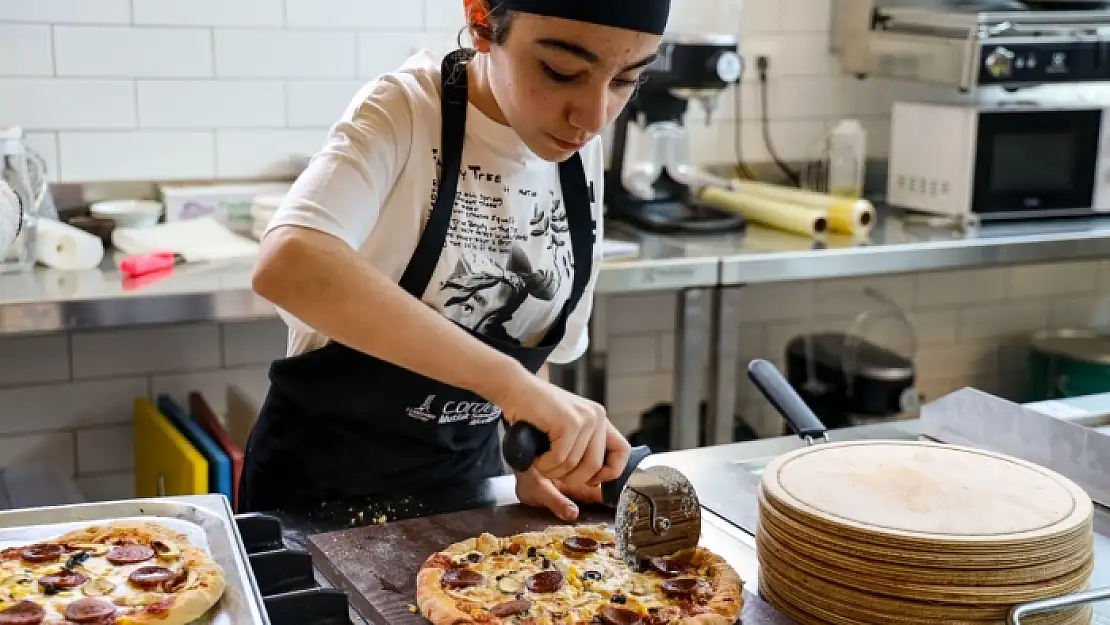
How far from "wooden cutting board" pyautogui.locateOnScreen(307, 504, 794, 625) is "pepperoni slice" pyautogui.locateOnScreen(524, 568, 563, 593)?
0.39 ft

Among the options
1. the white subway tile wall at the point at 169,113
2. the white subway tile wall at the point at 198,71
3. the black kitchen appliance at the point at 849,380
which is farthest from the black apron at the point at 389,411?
the black kitchen appliance at the point at 849,380

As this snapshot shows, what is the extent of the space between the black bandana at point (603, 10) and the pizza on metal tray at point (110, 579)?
2.16 feet

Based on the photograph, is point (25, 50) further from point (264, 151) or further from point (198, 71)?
point (264, 151)

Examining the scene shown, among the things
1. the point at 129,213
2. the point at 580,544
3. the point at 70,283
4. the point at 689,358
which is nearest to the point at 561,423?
the point at 580,544

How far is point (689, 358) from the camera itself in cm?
289

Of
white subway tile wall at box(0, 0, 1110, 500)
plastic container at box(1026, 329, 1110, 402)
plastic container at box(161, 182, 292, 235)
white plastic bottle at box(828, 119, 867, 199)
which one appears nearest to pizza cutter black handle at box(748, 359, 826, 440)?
white subway tile wall at box(0, 0, 1110, 500)

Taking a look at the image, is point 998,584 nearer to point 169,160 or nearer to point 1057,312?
point 169,160

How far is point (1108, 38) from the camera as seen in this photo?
328 centimetres

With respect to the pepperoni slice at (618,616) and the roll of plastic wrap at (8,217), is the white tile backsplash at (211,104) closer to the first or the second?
the roll of plastic wrap at (8,217)

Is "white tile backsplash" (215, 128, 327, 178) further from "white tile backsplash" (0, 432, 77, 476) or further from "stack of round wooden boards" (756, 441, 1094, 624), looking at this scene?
"stack of round wooden boards" (756, 441, 1094, 624)

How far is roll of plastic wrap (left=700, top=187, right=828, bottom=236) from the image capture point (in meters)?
3.09

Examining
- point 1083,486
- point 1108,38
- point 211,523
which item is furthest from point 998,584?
point 1108,38

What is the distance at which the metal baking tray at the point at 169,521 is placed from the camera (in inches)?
47.6

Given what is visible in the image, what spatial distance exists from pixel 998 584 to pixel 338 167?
840mm
